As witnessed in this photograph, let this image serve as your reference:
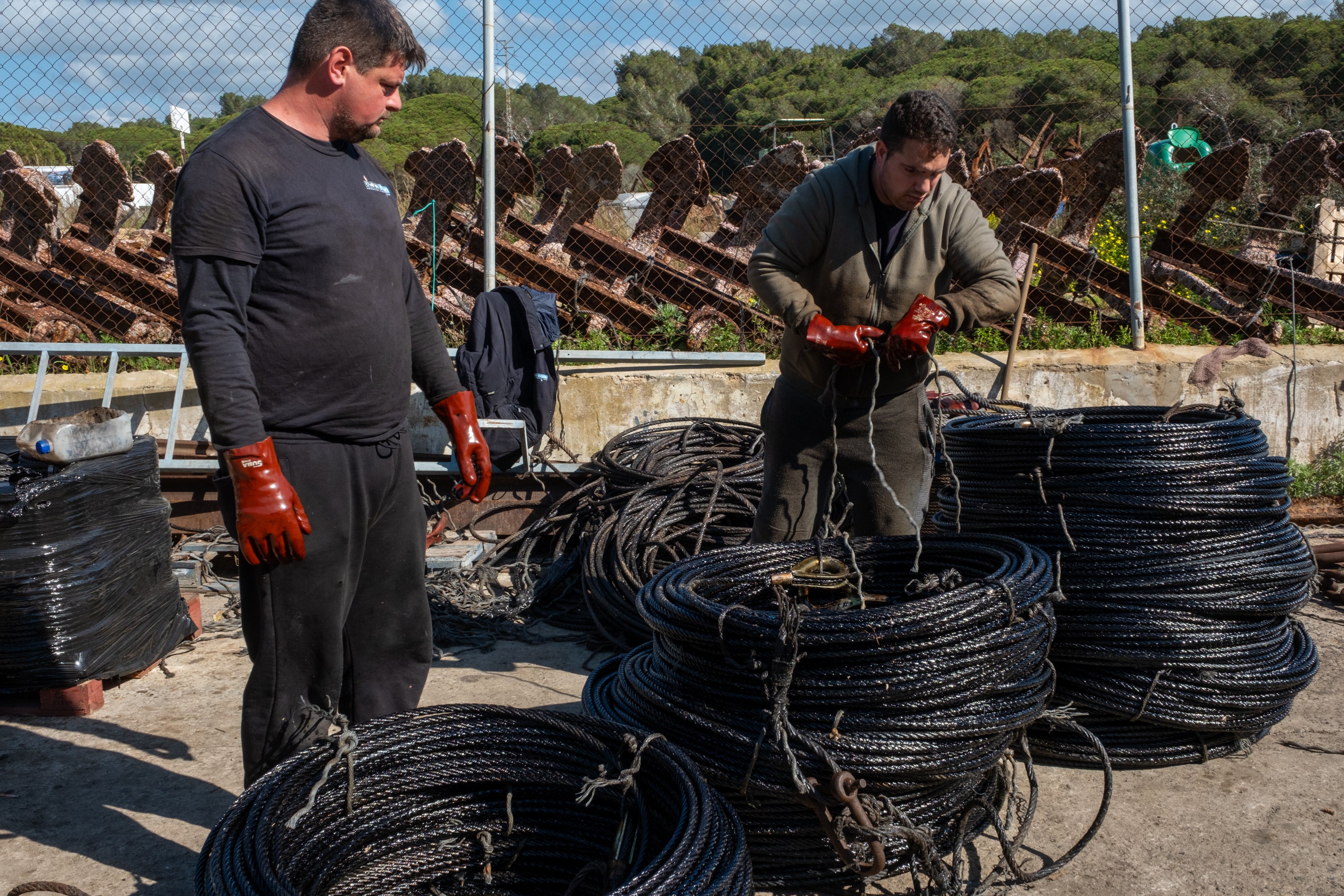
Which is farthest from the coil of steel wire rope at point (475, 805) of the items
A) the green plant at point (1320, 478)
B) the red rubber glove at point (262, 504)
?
the green plant at point (1320, 478)

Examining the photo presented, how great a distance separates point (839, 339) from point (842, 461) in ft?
1.99

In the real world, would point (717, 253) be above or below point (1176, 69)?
below

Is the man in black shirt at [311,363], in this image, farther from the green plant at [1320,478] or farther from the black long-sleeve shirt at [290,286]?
the green plant at [1320,478]

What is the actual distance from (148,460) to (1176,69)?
2021 centimetres

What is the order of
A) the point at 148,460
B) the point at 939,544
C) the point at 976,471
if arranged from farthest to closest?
the point at 148,460 → the point at 976,471 → the point at 939,544

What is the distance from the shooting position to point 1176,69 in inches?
757

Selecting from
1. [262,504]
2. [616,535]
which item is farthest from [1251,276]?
[262,504]

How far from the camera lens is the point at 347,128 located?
2562 millimetres

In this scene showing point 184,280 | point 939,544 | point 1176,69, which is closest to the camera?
point 184,280

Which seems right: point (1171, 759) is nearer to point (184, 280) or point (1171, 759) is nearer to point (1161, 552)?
point (1161, 552)

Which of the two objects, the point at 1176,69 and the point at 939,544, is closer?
the point at 939,544

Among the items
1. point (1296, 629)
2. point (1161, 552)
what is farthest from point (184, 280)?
point (1296, 629)

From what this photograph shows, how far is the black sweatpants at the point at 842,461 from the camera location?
3715mm

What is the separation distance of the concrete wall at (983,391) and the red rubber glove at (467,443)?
3.47 meters
